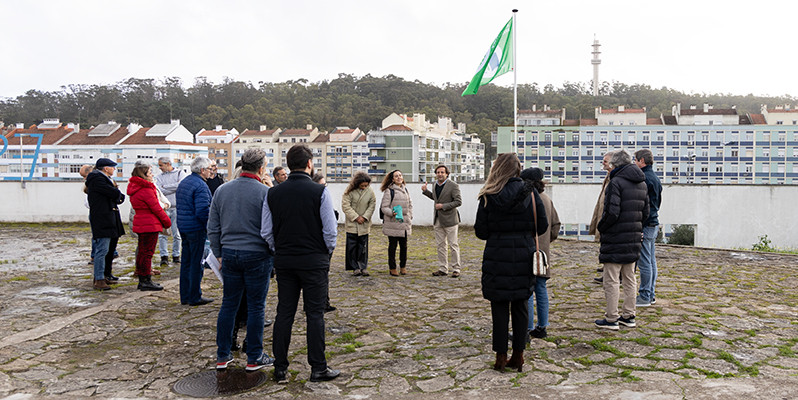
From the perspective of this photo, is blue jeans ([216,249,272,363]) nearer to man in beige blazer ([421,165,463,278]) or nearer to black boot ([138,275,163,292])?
black boot ([138,275,163,292])

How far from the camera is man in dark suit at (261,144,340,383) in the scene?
421 cm

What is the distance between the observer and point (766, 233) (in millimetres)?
14953

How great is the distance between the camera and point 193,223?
253 inches

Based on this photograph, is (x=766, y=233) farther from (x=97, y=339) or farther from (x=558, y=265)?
(x=97, y=339)

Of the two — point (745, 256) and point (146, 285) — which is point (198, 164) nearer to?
point (146, 285)

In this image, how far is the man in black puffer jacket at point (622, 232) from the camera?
18.0 ft

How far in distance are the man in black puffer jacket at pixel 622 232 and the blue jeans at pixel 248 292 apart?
3097 mm

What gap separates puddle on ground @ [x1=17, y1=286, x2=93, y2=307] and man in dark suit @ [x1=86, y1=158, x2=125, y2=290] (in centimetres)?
36

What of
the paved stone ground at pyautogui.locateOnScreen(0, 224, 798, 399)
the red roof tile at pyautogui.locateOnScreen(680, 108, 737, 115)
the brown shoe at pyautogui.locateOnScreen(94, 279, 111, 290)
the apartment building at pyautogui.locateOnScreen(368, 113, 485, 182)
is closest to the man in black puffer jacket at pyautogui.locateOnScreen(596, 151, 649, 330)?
the paved stone ground at pyautogui.locateOnScreen(0, 224, 798, 399)

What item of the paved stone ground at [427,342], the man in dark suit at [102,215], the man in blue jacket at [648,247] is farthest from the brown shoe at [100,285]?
the man in blue jacket at [648,247]

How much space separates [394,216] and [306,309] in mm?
4572

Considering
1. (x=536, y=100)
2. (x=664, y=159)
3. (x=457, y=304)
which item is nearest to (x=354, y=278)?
(x=457, y=304)

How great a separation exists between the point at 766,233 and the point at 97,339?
15.3 meters

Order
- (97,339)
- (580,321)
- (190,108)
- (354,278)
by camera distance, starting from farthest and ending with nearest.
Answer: (190,108), (354,278), (580,321), (97,339)
